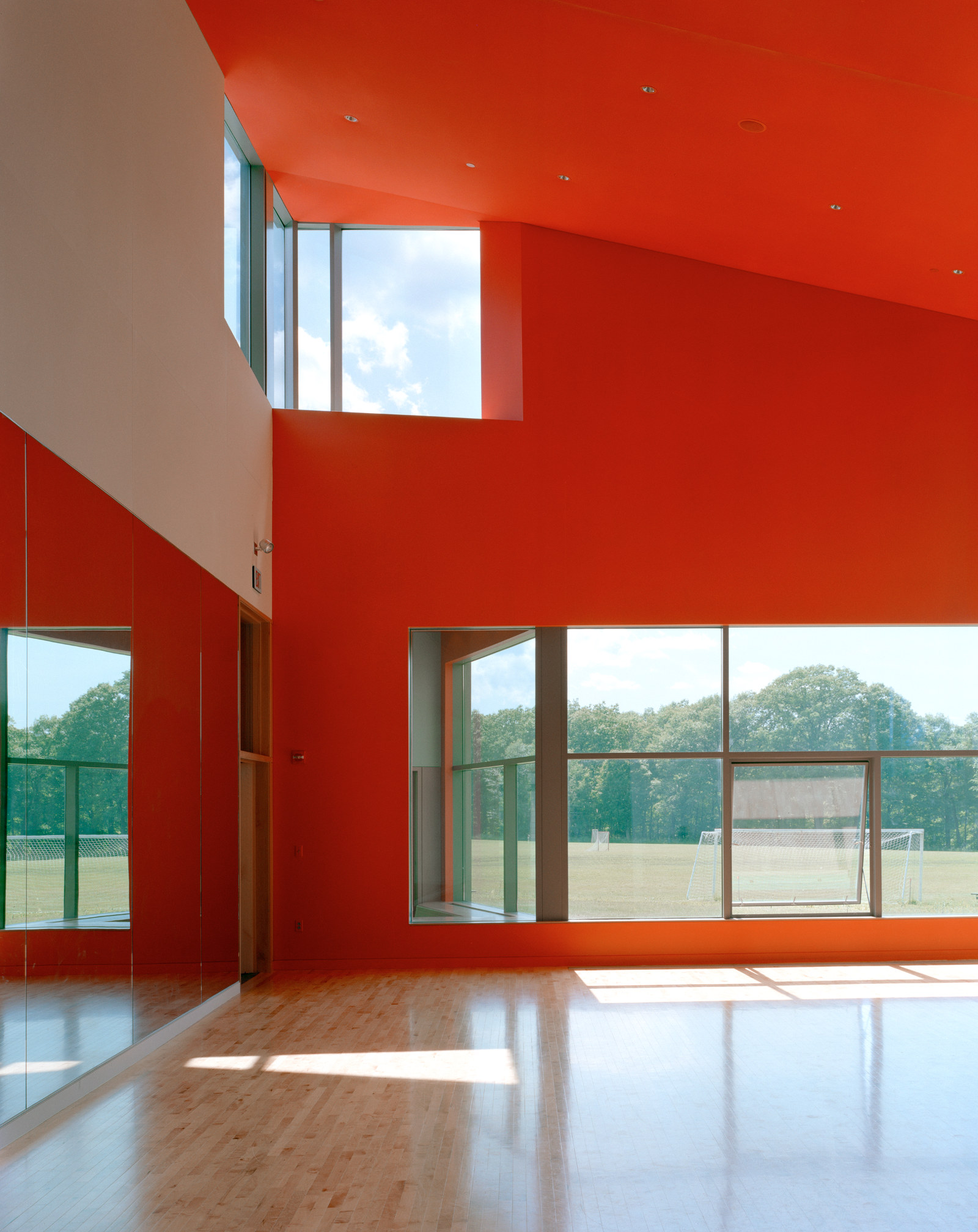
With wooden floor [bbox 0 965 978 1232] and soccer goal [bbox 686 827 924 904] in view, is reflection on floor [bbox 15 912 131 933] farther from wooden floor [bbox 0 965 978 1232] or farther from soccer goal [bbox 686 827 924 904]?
soccer goal [bbox 686 827 924 904]

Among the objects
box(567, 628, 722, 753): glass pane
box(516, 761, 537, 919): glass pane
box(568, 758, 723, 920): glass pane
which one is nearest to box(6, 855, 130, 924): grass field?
box(516, 761, 537, 919): glass pane

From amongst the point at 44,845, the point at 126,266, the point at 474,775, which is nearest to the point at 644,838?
the point at 474,775

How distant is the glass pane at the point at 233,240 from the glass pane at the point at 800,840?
5.35 m

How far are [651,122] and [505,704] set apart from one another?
4.53 m

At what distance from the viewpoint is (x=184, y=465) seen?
21.5ft

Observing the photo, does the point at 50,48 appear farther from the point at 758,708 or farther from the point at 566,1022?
the point at 758,708

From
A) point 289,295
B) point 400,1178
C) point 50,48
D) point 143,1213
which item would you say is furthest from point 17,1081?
point 289,295

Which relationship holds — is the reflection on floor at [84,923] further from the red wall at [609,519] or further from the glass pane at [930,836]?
the glass pane at [930,836]

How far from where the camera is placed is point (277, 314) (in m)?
9.27

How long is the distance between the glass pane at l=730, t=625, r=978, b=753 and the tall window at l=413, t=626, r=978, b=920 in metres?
0.01

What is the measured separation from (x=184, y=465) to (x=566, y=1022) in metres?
4.08

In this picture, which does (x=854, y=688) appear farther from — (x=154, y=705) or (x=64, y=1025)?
(x=64, y=1025)

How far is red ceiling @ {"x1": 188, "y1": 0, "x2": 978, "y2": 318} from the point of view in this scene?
6.21 m

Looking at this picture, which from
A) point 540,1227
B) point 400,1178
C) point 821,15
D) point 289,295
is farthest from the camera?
point 289,295
